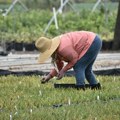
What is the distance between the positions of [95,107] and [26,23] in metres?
12.3

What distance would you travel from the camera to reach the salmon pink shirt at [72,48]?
20.3 feet

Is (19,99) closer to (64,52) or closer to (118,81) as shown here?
(64,52)

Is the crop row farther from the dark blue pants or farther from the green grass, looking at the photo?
the dark blue pants

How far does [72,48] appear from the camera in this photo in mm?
6246

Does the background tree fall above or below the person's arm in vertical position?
below

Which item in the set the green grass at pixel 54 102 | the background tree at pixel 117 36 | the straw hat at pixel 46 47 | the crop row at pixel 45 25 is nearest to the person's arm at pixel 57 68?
the green grass at pixel 54 102

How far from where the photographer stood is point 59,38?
636 cm

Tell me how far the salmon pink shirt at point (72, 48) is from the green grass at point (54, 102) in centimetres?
39

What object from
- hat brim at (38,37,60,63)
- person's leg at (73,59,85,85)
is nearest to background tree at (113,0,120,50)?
person's leg at (73,59,85,85)

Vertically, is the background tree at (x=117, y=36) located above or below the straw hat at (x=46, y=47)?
below

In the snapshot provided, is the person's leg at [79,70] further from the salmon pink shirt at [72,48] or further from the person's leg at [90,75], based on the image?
the person's leg at [90,75]

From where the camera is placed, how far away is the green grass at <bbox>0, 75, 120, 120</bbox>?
488 cm

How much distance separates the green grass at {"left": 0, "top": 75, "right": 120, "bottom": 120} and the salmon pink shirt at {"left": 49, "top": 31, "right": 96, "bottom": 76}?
0.39 m

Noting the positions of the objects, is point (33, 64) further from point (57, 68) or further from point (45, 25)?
point (45, 25)
